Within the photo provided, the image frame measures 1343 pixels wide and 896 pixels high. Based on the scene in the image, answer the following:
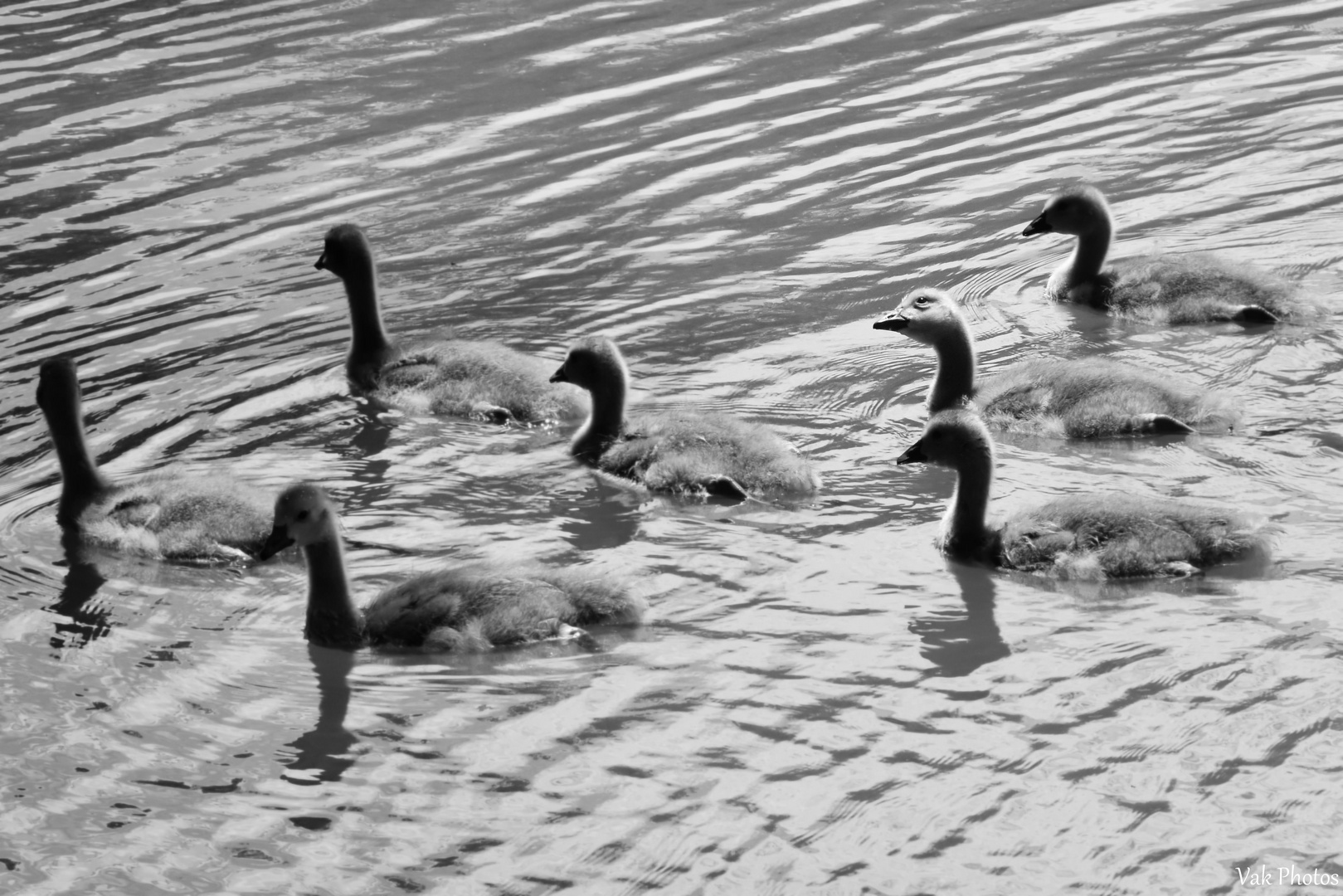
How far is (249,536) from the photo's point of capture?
849cm

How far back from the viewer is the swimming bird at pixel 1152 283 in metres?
10.6

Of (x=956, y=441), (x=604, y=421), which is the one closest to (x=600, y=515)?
(x=604, y=421)

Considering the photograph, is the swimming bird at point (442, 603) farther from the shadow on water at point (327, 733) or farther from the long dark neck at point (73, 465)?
the long dark neck at point (73, 465)

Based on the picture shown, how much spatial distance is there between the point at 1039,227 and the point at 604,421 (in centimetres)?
367

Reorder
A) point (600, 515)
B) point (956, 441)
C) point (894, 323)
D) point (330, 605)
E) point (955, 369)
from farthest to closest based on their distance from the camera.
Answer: point (894, 323)
point (955, 369)
point (600, 515)
point (956, 441)
point (330, 605)

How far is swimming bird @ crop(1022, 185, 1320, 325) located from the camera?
1055cm

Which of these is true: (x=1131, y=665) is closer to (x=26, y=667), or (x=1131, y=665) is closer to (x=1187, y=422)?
(x=1187, y=422)

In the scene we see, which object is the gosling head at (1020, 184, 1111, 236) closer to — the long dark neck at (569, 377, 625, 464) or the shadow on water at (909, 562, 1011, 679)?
the long dark neck at (569, 377, 625, 464)

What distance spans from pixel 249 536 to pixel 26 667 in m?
1.28

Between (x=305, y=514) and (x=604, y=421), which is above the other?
(x=305, y=514)

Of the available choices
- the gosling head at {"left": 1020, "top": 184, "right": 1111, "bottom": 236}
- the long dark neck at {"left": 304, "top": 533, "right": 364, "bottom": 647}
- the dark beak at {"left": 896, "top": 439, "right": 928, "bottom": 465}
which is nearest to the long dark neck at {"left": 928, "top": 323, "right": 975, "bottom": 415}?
the dark beak at {"left": 896, "top": 439, "right": 928, "bottom": 465}

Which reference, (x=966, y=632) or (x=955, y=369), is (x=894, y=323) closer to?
(x=955, y=369)

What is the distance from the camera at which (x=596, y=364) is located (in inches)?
377

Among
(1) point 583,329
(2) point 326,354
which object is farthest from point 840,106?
(2) point 326,354
